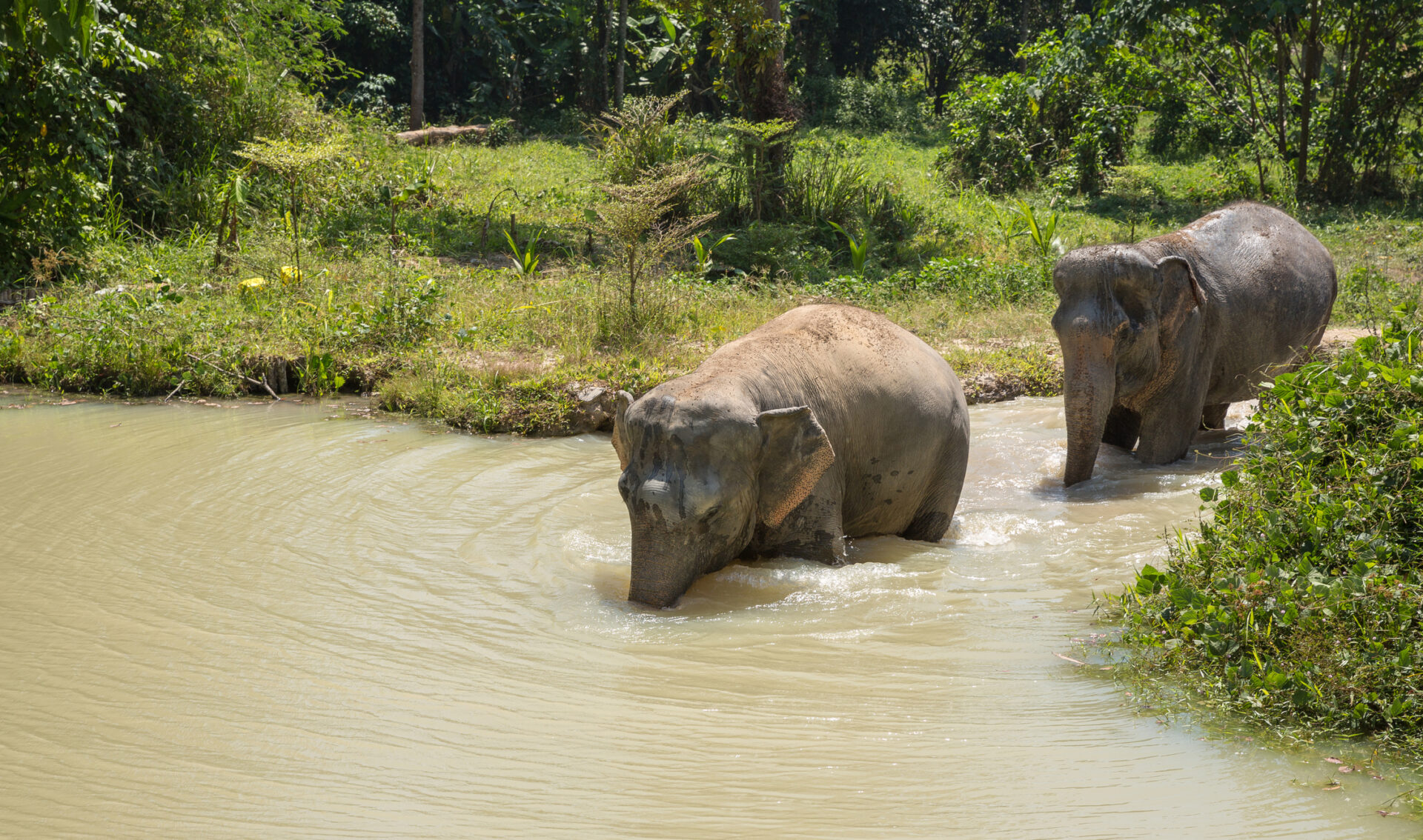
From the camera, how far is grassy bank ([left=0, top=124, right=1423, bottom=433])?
1002 cm

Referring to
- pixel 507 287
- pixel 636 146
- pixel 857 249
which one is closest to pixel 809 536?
pixel 507 287

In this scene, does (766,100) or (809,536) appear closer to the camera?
(809,536)

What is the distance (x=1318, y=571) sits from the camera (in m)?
3.81

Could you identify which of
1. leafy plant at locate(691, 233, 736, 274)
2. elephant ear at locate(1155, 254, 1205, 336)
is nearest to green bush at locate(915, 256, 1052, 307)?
leafy plant at locate(691, 233, 736, 274)

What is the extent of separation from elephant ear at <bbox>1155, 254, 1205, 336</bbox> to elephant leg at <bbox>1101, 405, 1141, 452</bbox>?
0.93 meters

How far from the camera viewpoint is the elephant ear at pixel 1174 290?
7.04 meters

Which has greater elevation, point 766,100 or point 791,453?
point 766,100

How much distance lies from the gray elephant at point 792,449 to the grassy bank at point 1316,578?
134 centimetres

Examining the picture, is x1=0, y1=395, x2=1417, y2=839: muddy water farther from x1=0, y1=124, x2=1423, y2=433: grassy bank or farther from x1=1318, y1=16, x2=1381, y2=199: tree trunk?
x1=1318, y1=16, x2=1381, y2=199: tree trunk

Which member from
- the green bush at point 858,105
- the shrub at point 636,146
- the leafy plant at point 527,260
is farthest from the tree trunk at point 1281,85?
the green bush at point 858,105

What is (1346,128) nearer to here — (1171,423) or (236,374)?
(1171,423)

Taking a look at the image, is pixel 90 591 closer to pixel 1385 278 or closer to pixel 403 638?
pixel 403 638

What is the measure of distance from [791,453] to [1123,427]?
4.21 m

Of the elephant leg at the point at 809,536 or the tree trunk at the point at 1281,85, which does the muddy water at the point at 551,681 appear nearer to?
the elephant leg at the point at 809,536
